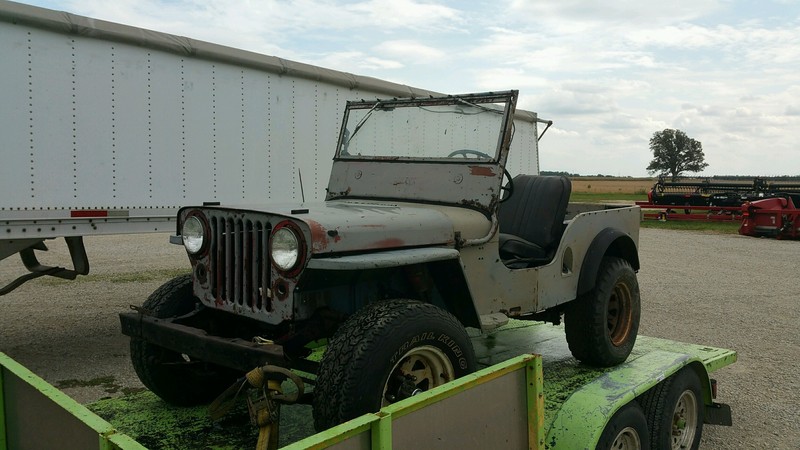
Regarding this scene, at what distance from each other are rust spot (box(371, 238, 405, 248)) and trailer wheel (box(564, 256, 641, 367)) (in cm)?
172

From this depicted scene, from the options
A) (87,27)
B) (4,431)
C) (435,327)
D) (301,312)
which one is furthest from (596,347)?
(87,27)

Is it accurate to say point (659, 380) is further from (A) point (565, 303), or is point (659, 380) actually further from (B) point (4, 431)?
(B) point (4, 431)

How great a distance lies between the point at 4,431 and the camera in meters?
2.77

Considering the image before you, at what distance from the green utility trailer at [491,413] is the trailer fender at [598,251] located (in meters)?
0.59

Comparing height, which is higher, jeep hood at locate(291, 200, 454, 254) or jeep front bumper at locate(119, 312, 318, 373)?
jeep hood at locate(291, 200, 454, 254)

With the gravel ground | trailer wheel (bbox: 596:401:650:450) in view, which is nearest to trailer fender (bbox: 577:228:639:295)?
trailer wheel (bbox: 596:401:650:450)

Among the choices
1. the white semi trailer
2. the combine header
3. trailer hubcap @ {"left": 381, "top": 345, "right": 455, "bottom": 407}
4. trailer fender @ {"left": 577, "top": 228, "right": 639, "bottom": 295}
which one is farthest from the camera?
the combine header

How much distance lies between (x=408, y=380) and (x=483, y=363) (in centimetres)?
Result: 154

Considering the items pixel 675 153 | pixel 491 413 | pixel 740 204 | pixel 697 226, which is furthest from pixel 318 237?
pixel 675 153

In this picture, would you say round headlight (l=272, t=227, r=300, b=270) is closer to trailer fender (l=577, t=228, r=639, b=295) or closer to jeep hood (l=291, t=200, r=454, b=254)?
jeep hood (l=291, t=200, r=454, b=254)

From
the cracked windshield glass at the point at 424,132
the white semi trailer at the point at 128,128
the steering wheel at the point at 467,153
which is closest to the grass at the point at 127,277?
the white semi trailer at the point at 128,128

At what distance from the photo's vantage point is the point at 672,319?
8688 mm

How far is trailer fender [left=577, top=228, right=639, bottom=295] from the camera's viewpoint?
14.3 feet

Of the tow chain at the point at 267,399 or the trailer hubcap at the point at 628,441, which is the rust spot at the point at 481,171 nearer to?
the trailer hubcap at the point at 628,441
